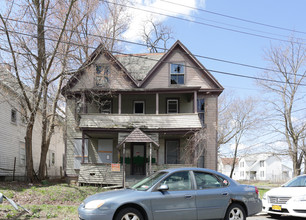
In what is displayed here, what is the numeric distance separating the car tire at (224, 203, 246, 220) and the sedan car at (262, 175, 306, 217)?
249 centimetres

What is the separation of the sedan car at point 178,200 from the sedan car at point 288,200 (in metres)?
1.94

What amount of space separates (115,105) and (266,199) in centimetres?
1413

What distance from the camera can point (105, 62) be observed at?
70.1 feet

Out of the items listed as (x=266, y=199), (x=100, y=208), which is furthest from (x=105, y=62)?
(x=100, y=208)

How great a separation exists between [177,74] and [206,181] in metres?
14.9

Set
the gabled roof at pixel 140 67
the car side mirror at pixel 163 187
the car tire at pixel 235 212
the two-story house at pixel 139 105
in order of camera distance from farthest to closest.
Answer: the gabled roof at pixel 140 67 → the two-story house at pixel 139 105 → the car tire at pixel 235 212 → the car side mirror at pixel 163 187

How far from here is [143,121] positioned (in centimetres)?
1978

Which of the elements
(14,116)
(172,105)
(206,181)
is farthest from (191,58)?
(206,181)

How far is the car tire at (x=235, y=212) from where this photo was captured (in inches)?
287

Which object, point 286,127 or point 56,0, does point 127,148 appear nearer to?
point 56,0

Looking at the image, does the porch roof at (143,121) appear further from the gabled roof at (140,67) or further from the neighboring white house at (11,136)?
the gabled roof at (140,67)

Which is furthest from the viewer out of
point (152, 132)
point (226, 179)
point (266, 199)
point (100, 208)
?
point (152, 132)

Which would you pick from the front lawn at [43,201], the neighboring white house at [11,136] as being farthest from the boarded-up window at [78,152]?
the front lawn at [43,201]

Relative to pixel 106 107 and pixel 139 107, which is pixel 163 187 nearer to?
pixel 139 107
